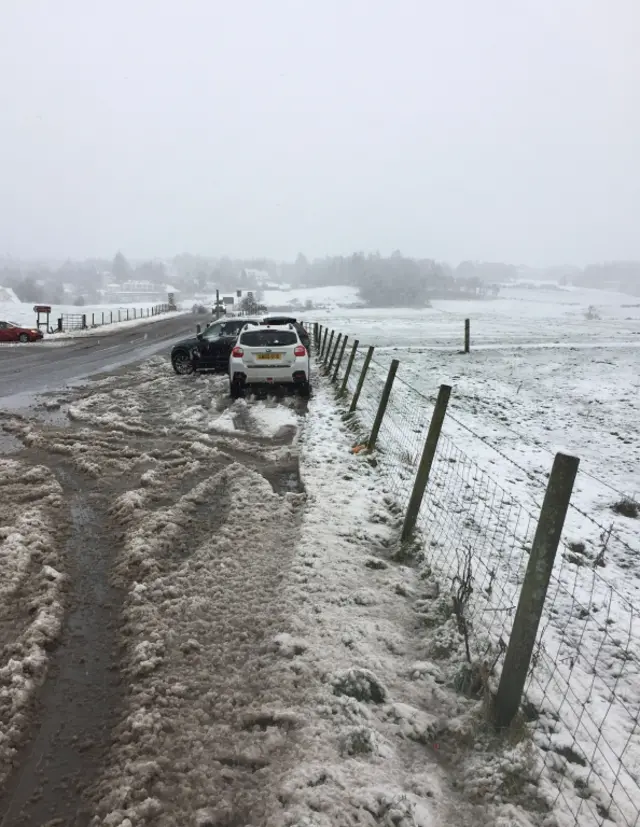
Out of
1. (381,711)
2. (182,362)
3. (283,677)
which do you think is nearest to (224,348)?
(182,362)

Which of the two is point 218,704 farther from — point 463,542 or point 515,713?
point 463,542

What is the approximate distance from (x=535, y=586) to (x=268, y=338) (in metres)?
9.33

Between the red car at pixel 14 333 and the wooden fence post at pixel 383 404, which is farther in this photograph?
the red car at pixel 14 333

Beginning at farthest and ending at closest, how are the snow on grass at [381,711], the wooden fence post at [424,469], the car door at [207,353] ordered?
the car door at [207,353] → the wooden fence post at [424,469] → the snow on grass at [381,711]

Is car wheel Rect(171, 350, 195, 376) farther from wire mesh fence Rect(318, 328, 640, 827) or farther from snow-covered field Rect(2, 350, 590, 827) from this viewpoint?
wire mesh fence Rect(318, 328, 640, 827)

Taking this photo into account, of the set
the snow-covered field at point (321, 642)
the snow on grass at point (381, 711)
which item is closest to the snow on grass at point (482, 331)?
the snow-covered field at point (321, 642)

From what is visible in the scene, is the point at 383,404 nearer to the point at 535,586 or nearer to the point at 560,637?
the point at 560,637

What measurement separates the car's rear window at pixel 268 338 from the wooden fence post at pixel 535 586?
908 cm

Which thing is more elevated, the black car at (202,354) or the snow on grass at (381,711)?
the black car at (202,354)

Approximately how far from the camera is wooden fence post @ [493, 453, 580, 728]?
2641mm

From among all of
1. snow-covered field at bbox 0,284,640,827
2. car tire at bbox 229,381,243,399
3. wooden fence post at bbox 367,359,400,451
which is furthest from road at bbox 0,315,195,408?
wooden fence post at bbox 367,359,400,451

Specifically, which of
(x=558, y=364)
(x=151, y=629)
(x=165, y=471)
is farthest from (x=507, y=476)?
(x=558, y=364)

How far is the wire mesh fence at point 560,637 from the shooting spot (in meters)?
2.53

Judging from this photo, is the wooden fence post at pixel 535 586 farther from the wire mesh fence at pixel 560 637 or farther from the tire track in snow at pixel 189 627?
the tire track in snow at pixel 189 627
